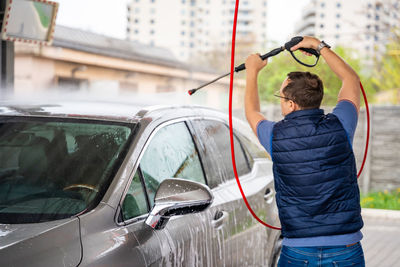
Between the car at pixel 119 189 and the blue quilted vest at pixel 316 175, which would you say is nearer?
the car at pixel 119 189

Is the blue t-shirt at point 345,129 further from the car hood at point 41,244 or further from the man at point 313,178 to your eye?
the car hood at point 41,244

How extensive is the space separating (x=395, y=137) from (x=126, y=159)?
→ 9311 mm

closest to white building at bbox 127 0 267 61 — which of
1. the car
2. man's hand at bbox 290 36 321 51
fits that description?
the car

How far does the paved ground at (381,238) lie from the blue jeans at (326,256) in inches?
176

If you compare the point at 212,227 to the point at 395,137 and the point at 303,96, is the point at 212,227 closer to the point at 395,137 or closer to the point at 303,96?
the point at 303,96

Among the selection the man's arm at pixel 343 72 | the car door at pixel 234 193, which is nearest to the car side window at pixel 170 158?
the car door at pixel 234 193

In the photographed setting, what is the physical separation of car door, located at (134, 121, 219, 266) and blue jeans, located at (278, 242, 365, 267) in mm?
516

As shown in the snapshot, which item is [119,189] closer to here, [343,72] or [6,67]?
[343,72]

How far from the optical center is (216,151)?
3.72 m

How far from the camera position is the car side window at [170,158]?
9.65 feet

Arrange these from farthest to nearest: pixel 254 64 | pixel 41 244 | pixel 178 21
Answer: pixel 178 21 < pixel 254 64 < pixel 41 244

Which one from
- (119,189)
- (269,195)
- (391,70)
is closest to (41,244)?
(119,189)

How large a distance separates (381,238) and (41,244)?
6877mm

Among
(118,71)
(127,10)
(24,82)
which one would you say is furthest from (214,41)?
(24,82)
